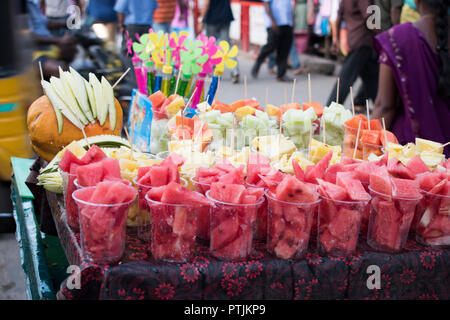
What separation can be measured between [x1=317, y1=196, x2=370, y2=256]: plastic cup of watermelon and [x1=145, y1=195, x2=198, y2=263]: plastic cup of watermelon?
414mm

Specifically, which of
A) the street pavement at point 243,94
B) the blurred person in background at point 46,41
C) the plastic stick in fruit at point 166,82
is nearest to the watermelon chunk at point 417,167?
the plastic stick in fruit at point 166,82

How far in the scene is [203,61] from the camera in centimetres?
314

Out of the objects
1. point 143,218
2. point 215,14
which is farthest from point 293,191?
point 215,14

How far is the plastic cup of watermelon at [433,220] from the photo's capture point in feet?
5.55

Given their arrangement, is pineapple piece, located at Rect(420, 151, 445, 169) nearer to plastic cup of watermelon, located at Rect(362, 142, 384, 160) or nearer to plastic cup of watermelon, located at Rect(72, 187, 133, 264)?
plastic cup of watermelon, located at Rect(362, 142, 384, 160)

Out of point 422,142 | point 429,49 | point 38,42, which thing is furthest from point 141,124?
point 38,42

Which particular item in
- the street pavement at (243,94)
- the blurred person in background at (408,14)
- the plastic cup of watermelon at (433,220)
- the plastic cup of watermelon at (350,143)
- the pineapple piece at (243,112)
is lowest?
the street pavement at (243,94)

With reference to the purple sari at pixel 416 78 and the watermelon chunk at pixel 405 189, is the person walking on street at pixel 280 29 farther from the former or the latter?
the watermelon chunk at pixel 405 189

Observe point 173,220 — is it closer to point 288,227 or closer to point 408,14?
point 288,227

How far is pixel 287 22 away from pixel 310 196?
7671 mm

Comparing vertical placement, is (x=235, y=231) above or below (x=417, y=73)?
below

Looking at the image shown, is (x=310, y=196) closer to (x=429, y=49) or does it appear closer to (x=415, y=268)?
(x=415, y=268)

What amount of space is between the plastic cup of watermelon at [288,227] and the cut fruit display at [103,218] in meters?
0.44

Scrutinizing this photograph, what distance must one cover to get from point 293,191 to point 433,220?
54 cm
